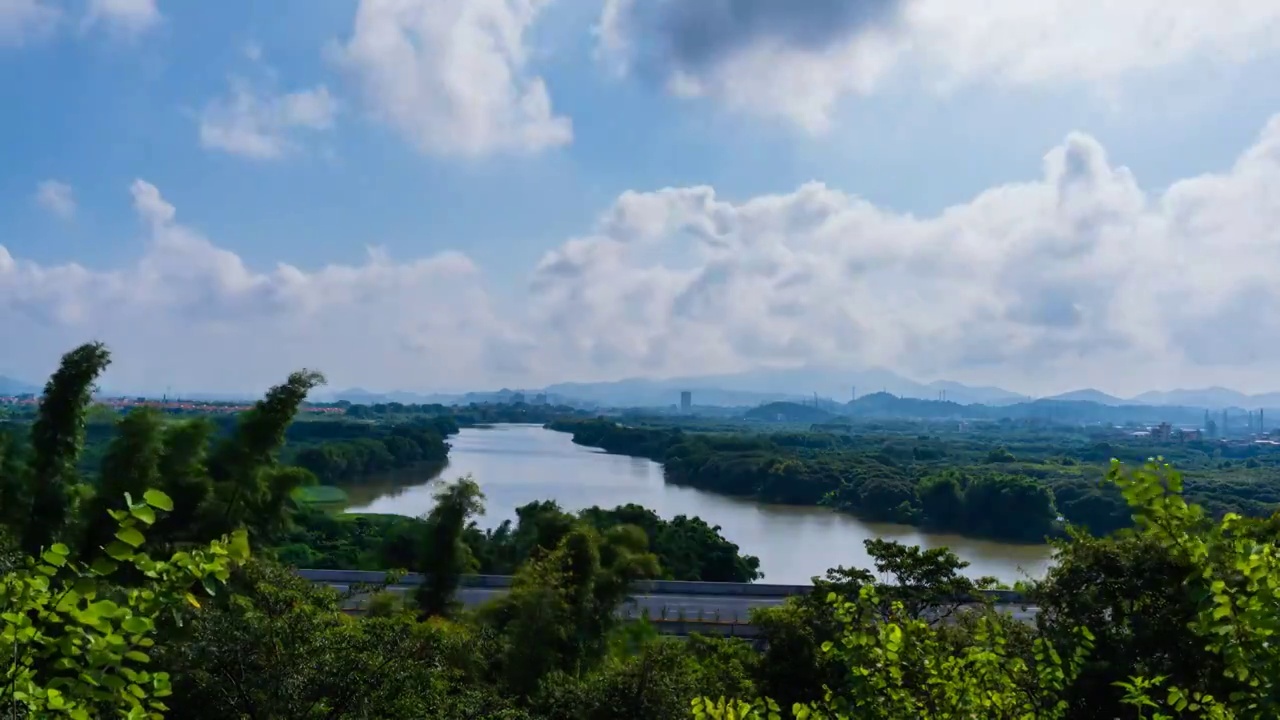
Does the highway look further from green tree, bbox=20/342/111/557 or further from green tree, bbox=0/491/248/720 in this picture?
green tree, bbox=0/491/248/720

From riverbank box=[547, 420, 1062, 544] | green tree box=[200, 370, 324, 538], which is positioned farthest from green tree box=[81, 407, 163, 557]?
riverbank box=[547, 420, 1062, 544]

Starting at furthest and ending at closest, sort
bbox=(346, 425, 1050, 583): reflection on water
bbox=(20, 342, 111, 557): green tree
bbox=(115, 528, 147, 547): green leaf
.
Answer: bbox=(346, 425, 1050, 583): reflection on water → bbox=(20, 342, 111, 557): green tree → bbox=(115, 528, 147, 547): green leaf

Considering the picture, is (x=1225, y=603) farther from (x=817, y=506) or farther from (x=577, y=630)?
(x=817, y=506)

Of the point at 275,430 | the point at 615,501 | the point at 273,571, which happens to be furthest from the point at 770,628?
the point at 615,501

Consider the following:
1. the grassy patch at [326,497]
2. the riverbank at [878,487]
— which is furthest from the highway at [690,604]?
the grassy patch at [326,497]

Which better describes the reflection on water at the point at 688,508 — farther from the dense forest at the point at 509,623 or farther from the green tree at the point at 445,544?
A: the dense forest at the point at 509,623

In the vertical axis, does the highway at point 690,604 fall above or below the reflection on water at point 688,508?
above
